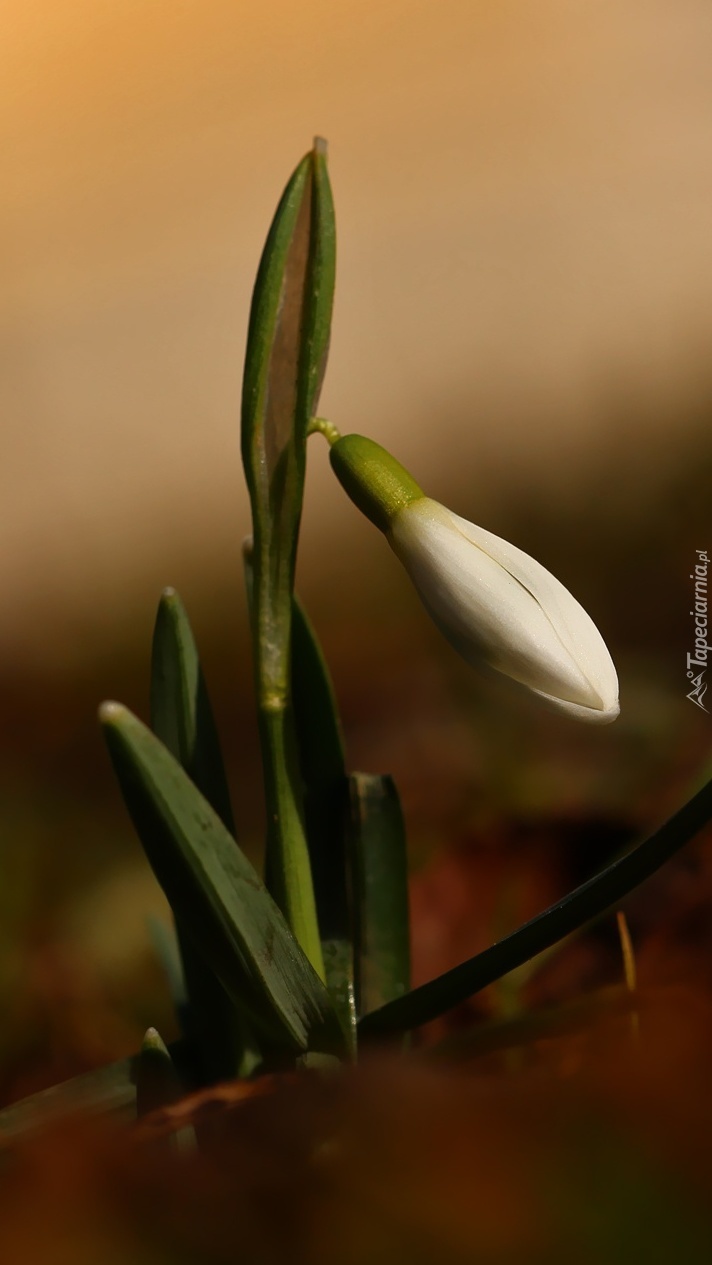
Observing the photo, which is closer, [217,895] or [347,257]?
[217,895]

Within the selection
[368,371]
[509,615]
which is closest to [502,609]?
[509,615]

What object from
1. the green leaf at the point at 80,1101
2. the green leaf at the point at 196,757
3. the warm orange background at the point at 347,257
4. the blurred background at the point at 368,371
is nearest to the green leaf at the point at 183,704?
the green leaf at the point at 196,757

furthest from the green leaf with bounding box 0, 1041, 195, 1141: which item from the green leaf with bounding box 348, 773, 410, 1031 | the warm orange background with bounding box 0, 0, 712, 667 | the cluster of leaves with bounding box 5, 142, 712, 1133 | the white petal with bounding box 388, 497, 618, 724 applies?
the warm orange background with bounding box 0, 0, 712, 667

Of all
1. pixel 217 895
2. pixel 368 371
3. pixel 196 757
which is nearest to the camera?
pixel 217 895

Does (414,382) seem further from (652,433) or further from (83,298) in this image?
(83,298)

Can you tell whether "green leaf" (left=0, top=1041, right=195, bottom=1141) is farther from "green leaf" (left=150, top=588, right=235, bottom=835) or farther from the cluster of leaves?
"green leaf" (left=150, top=588, right=235, bottom=835)

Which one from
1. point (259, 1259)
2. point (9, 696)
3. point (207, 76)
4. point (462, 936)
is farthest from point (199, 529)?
point (259, 1259)

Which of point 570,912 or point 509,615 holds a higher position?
point 509,615

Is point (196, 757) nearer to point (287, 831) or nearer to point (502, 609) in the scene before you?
point (287, 831)
